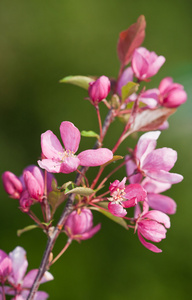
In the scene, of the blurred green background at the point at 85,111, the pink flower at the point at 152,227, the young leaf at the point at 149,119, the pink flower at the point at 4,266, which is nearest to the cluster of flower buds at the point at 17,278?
the pink flower at the point at 4,266

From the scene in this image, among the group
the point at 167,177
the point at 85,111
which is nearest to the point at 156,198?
the point at 167,177

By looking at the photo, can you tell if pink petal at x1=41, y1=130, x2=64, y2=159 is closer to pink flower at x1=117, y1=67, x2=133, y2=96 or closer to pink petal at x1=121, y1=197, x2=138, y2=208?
pink petal at x1=121, y1=197, x2=138, y2=208

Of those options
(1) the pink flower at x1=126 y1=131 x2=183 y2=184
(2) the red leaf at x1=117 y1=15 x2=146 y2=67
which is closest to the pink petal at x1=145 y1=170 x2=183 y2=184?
(1) the pink flower at x1=126 y1=131 x2=183 y2=184

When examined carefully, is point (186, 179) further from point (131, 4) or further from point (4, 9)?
point (4, 9)

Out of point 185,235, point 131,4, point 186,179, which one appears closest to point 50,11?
point 131,4

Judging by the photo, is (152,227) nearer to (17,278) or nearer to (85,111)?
(17,278)
